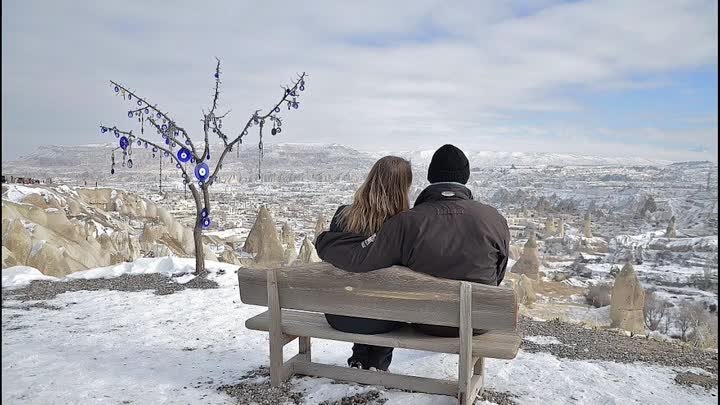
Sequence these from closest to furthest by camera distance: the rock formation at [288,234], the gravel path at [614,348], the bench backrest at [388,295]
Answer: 1. the bench backrest at [388,295]
2. the gravel path at [614,348]
3. the rock formation at [288,234]

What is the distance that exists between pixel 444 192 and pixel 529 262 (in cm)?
3352

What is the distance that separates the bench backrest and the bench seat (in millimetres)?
137

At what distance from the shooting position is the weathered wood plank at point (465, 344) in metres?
2.78

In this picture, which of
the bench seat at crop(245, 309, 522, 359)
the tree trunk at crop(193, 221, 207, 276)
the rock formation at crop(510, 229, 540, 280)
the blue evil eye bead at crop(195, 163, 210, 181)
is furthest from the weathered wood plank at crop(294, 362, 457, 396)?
the rock formation at crop(510, 229, 540, 280)

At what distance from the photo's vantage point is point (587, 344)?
15.5 feet

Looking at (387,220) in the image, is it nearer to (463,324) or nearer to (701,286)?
(463,324)

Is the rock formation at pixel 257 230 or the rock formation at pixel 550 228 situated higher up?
the rock formation at pixel 257 230

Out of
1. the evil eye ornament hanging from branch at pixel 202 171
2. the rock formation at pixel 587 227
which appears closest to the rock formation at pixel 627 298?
Result: the rock formation at pixel 587 227

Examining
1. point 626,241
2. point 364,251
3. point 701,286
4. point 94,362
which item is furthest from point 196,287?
point 626,241

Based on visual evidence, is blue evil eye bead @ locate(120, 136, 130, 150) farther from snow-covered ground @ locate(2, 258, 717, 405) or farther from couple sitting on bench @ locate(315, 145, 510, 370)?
couple sitting on bench @ locate(315, 145, 510, 370)

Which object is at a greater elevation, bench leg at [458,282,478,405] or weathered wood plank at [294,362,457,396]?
bench leg at [458,282,478,405]

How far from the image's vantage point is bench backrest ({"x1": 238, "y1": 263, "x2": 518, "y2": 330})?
2.76 meters

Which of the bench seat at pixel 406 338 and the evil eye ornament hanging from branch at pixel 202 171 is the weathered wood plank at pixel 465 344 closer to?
the bench seat at pixel 406 338

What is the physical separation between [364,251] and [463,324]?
2.10ft
